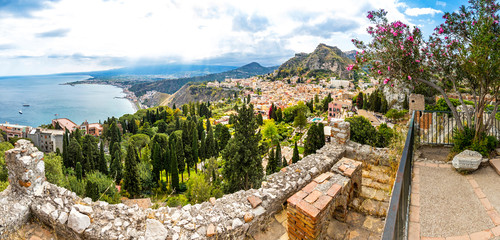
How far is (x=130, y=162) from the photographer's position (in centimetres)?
1623

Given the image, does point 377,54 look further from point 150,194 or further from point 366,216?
point 150,194

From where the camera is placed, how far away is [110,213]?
3.15 meters

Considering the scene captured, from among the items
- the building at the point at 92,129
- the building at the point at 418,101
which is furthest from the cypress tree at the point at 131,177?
the building at the point at 92,129

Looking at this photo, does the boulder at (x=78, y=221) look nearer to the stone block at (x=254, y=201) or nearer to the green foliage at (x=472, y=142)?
the stone block at (x=254, y=201)

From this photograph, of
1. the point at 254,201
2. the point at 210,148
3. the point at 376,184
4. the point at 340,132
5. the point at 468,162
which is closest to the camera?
the point at 468,162

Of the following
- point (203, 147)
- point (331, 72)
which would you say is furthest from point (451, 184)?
point (331, 72)

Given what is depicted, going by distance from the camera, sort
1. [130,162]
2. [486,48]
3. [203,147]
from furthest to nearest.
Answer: [203,147], [130,162], [486,48]

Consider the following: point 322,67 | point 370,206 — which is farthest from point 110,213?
point 322,67

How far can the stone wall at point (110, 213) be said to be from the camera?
118 inches

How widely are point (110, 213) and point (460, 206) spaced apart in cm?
449

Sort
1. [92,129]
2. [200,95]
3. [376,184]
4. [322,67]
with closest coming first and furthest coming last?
[376,184] → [92,129] → [200,95] → [322,67]

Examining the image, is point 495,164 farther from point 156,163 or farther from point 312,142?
point 156,163

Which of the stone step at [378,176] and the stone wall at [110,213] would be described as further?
the stone step at [378,176]

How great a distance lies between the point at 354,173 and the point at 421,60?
2.89 m
